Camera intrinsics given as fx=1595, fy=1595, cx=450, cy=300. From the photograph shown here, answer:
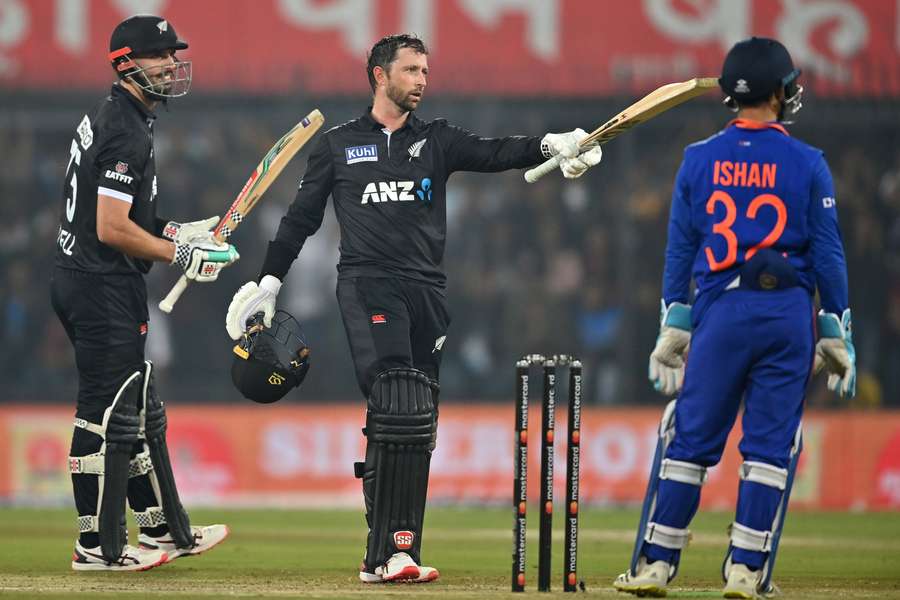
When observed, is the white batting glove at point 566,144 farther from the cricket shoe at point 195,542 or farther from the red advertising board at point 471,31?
the red advertising board at point 471,31

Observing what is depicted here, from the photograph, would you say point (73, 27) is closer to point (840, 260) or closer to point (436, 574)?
point (436, 574)

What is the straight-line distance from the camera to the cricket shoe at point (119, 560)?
20.5ft

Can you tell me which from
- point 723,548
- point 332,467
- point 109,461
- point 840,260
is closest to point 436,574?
point 109,461

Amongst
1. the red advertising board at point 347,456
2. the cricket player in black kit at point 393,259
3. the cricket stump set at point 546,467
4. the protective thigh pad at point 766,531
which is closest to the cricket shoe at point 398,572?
the cricket player in black kit at point 393,259

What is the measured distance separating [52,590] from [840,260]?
114 inches

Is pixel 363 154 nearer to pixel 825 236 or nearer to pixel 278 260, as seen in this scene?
pixel 278 260

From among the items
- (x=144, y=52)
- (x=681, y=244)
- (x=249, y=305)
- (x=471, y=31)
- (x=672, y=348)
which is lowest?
(x=672, y=348)

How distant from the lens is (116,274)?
20.6 feet

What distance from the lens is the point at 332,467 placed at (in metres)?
11.6

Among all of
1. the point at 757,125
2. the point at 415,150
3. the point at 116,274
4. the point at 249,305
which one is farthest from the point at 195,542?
the point at 757,125

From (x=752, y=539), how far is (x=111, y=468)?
2.52 metres

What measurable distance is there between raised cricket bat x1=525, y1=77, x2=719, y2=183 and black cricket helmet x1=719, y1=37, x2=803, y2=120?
0.36 m

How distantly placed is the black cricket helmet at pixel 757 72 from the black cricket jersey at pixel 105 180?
2317mm

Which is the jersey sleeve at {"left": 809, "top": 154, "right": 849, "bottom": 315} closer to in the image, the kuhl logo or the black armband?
the kuhl logo
